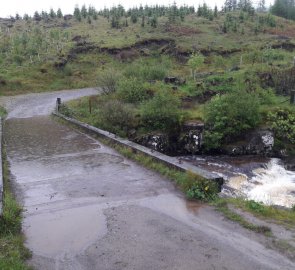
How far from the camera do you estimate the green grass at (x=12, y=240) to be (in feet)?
19.2

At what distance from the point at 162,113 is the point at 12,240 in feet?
38.4

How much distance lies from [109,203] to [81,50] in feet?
152

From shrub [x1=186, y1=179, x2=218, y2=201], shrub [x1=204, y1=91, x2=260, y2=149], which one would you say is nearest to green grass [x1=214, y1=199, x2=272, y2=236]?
shrub [x1=186, y1=179, x2=218, y2=201]

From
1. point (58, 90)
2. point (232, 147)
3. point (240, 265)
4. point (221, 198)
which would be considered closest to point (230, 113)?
point (232, 147)

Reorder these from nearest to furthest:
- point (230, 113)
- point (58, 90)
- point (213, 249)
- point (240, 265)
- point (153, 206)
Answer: point (240, 265) < point (213, 249) < point (153, 206) < point (230, 113) < point (58, 90)

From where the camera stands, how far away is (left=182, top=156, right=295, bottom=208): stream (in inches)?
475

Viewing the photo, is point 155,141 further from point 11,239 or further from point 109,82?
point 11,239

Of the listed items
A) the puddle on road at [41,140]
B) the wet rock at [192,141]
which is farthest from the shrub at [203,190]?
the wet rock at [192,141]

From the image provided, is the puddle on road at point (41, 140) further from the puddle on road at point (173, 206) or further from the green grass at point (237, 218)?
the green grass at point (237, 218)

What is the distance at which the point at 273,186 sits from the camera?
13.4m

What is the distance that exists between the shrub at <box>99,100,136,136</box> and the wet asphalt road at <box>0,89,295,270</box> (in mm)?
4751

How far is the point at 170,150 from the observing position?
1789 centimetres

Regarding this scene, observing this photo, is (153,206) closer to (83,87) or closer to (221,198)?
(221,198)

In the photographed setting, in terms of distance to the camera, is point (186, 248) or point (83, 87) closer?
point (186, 248)
